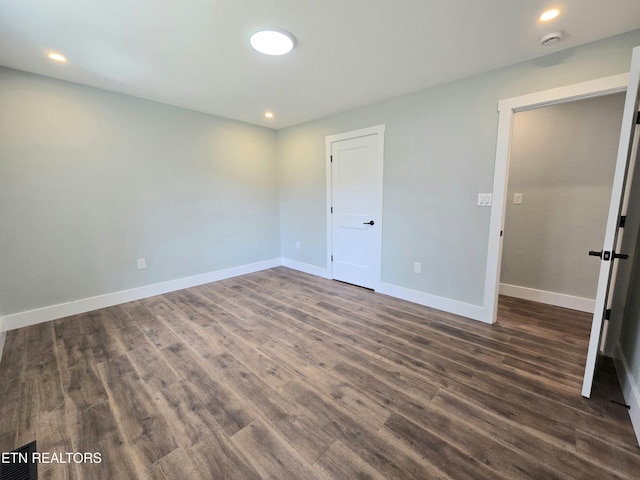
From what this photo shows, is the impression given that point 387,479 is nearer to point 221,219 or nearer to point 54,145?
point 221,219

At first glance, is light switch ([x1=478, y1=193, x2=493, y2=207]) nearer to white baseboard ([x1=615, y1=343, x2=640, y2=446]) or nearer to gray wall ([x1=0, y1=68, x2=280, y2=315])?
white baseboard ([x1=615, y1=343, x2=640, y2=446])

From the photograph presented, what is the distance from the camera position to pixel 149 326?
260 cm

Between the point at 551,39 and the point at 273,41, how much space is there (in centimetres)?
207

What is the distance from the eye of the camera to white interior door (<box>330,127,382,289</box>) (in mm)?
3379

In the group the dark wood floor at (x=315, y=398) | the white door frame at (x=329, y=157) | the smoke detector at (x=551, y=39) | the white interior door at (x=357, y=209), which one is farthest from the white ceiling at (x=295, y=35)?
the dark wood floor at (x=315, y=398)

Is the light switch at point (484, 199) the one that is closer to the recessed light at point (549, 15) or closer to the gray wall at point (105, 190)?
the recessed light at point (549, 15)

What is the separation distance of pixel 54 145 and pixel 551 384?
4.85 meters

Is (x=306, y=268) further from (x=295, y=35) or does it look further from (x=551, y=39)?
(x=551, y=39)

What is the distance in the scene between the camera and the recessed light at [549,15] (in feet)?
5.29

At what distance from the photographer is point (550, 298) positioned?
306 centimetres

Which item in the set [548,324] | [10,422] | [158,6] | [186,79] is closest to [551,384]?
[548,324]

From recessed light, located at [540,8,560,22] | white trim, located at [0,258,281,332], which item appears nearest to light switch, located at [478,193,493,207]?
recessed light, located at [540,8,560,22]

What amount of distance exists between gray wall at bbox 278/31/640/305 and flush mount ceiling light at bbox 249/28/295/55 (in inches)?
62.9

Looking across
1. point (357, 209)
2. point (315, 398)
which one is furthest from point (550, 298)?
point (315, 398)
